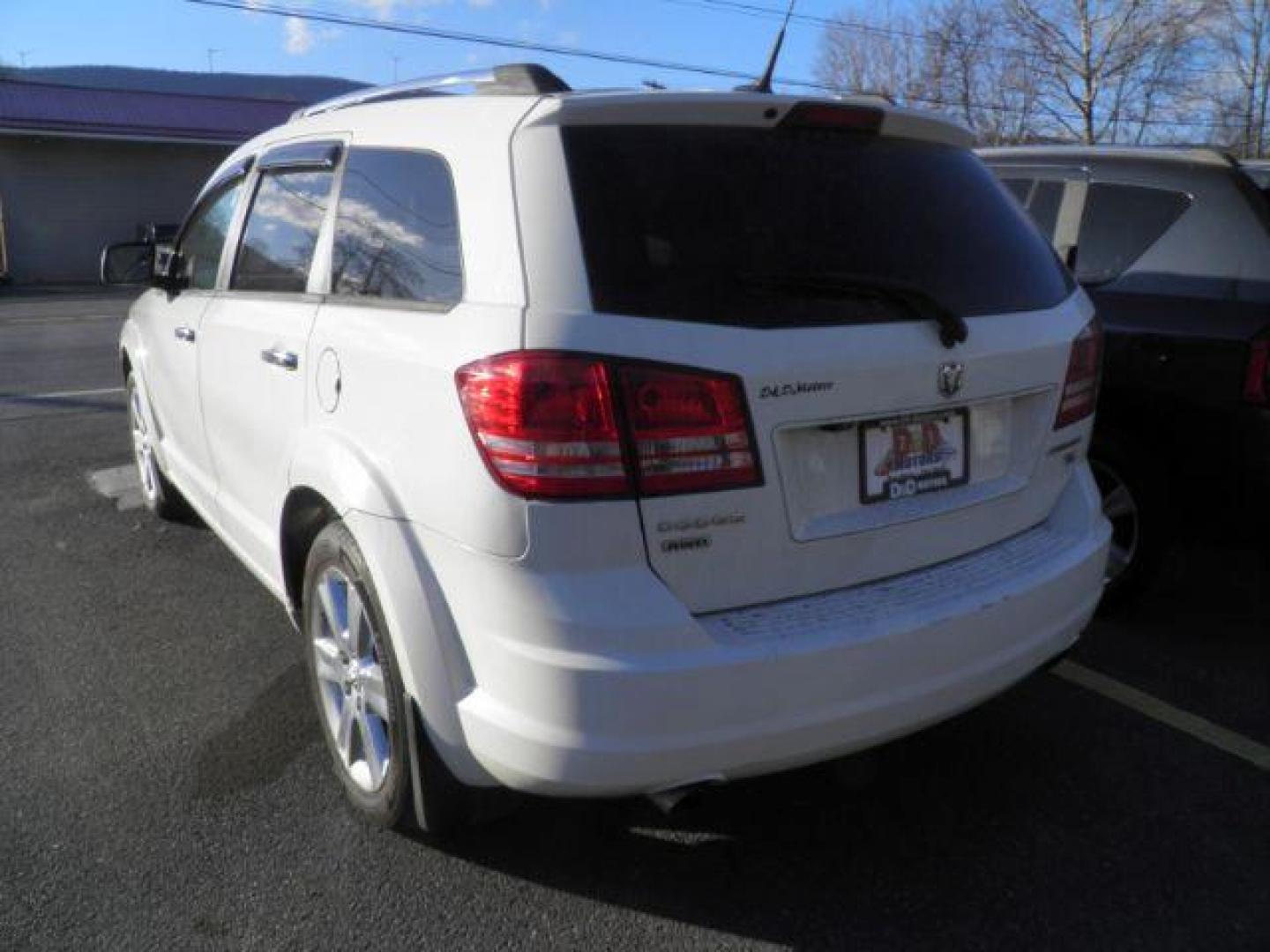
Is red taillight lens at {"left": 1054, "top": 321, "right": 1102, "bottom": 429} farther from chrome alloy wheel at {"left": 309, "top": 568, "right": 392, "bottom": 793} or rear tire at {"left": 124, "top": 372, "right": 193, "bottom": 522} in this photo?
rear tire at {"left": 124, "top": 372, "right": 193, "bottom": 522}

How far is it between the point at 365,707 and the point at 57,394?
26.6ft

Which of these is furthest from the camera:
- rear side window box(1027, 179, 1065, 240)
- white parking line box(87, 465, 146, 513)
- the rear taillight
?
white parking line box(87, 465, 146, 513)

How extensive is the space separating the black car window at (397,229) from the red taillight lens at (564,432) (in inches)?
15.1

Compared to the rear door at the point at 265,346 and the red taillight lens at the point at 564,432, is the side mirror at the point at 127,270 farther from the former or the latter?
the red taillight lens at the point at 564,432

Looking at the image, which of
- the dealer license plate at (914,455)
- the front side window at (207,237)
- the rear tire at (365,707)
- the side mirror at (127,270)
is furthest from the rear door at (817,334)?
the side mirror at (127,270)

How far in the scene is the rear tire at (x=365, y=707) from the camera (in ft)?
8.25

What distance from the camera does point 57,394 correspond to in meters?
9.54

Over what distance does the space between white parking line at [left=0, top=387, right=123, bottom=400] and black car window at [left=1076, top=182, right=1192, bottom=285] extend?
8.22 m

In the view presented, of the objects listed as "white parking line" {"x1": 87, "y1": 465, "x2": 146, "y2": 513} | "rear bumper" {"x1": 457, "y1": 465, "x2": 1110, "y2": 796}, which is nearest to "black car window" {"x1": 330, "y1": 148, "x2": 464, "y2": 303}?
"rear bumper" {"x1": 457, "y1": 465, "x2": 1110, "y2": 796}

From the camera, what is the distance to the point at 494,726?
2217mm

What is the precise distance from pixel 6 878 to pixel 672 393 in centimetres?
201

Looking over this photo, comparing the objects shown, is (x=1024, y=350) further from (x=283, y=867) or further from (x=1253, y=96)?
(x=1253, y=96)

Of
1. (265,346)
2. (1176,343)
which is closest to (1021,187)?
(1176,343)

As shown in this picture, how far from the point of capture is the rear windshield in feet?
7.34
